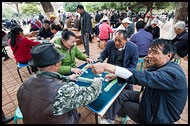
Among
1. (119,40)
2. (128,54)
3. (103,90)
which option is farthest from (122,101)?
(119,40)

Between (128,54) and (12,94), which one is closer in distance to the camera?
(128,54)

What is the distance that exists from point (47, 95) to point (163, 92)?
1.38 m

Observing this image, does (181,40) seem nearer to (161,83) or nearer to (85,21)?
(161,83)

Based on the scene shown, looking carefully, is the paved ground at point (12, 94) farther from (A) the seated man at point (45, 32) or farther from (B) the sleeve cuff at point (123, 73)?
(A) the seated man at point (45, 32)

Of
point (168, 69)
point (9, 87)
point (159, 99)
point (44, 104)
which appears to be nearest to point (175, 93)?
point (159, 99)

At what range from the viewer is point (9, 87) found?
3348 mm

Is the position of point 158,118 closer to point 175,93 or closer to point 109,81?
point 175,93

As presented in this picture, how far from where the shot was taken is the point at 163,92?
1.29 metres

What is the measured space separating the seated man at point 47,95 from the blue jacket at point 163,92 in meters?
0.72

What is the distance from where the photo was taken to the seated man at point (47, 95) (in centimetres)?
101

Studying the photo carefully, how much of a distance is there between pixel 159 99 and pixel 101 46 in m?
4.98

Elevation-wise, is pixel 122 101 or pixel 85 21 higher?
pixel 85 21

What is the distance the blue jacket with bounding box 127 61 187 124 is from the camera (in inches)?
45.6

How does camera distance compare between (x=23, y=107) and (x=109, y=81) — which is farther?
(x=109, y=81)
